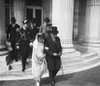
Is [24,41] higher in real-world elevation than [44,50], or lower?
higher

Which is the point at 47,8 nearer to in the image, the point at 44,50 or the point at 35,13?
the point at 35,13

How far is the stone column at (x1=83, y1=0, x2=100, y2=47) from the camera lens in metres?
12.4

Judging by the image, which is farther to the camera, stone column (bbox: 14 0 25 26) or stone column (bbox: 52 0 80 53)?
stone column (bbox: 14 0 25 26)

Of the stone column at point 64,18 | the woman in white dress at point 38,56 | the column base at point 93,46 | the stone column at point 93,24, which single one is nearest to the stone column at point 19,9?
the stone column at point 93,24

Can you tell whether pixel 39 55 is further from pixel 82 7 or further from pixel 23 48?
pixel 82 7

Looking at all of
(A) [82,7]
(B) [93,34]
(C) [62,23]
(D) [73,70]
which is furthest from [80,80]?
(A) [82,7]

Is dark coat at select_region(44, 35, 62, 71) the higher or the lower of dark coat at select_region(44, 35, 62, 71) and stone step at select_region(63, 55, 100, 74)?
the higher

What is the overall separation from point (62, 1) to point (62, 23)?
1.02m

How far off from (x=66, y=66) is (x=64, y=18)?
2244 mm

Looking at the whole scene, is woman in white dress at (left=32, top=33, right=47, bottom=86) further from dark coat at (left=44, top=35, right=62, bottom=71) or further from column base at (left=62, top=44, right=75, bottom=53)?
column base at (left=62, top=44, right=75, bottom=53)

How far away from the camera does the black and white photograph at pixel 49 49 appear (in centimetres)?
642

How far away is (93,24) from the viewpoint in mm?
12523

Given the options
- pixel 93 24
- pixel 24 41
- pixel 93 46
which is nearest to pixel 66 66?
pixel 24 41

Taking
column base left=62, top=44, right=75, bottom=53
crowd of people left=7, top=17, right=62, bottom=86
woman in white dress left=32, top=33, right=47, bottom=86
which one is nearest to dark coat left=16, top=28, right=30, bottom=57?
crowd of people left=7, top=17, right=62, bottom=86
